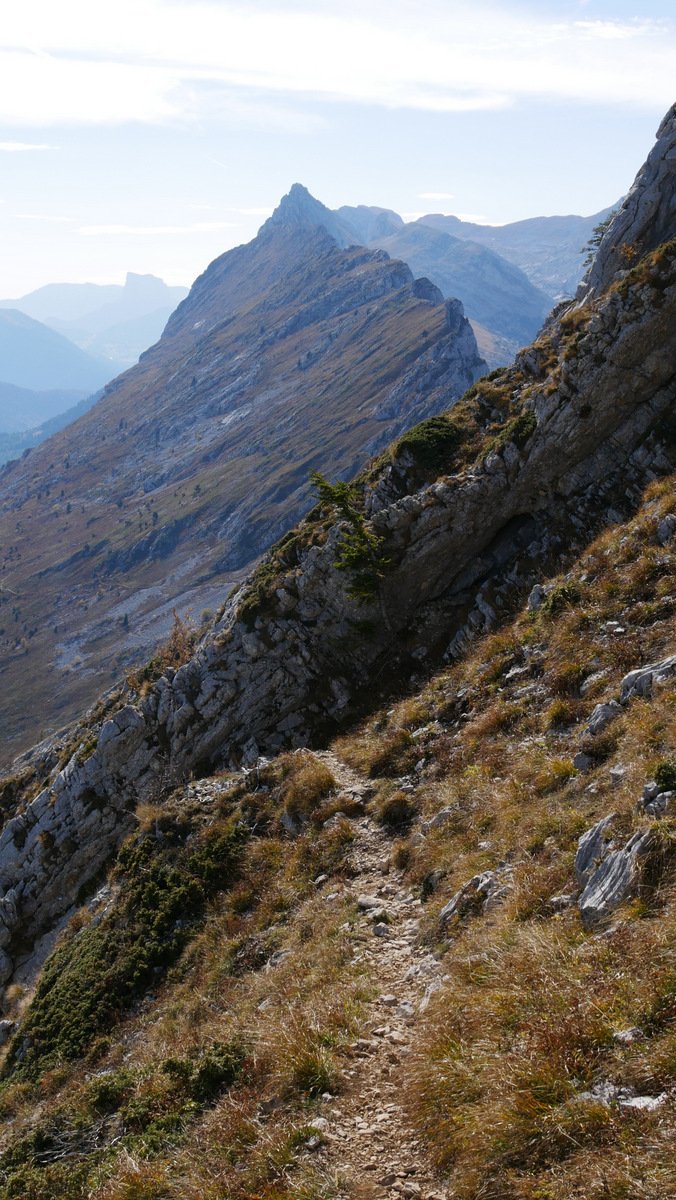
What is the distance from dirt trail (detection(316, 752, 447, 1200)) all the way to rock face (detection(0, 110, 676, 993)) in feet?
55.4

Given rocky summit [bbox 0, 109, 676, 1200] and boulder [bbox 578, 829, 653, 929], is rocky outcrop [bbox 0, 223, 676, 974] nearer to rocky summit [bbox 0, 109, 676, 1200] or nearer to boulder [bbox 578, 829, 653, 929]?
rocky summit [bbox 0, 109, 676, 1200]

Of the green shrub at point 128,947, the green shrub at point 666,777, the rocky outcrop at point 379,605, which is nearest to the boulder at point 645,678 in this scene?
the green shrub at point 666,777

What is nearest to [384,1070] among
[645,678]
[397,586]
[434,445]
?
[645,678]

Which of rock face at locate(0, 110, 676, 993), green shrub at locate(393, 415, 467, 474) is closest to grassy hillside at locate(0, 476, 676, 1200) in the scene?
rock face at locate(0, 110, 676, 993)

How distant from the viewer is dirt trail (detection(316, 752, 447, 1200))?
7.05 metres

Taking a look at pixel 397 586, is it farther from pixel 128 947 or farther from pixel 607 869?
pixel 607 869

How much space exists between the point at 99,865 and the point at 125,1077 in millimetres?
20862

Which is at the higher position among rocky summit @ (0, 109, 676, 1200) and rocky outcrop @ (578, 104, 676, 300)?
rocky outcrop @ (578, 104, 676, 300)

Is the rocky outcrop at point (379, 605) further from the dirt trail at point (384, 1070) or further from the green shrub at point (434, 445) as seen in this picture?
the dirt trail at point (384, 1070)

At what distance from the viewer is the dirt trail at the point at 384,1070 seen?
23.1 ft

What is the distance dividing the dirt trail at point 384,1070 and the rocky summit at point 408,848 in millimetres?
47

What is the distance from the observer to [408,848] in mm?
15414

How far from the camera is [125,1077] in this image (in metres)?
12.6

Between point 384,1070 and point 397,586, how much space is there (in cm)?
2611
